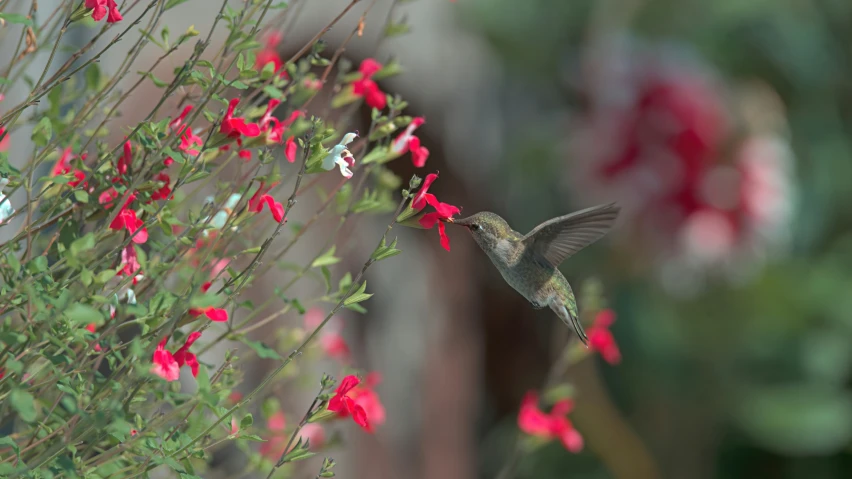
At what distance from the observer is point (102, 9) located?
83 centimetres

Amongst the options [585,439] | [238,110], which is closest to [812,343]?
[585,439]

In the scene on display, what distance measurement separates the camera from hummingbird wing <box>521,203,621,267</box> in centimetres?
119

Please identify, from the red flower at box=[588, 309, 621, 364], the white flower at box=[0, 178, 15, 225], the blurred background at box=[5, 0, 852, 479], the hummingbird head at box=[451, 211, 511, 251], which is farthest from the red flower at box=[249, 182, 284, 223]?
the blurred background at box=[5, 0, 852, 479]

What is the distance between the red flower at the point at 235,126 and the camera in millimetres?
872

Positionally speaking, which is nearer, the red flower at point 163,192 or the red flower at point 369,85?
the red flower at point 163,192

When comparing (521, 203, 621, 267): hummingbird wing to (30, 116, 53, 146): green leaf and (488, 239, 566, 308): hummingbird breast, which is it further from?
(30, 116, 53, 146): green leaf

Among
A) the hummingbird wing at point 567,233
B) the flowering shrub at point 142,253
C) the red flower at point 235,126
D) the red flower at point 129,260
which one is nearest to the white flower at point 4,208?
the flowering shrub at point 142,253

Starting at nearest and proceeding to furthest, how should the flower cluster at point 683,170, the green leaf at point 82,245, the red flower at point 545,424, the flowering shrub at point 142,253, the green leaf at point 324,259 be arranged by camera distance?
the green leaf at point 82,245
the flowering shrub at point 142,253
the green leaf at point 324,259
the red flower at point 545,424
the flower cluster at point 683,170

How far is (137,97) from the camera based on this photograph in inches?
95.8

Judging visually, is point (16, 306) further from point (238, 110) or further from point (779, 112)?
point (779, 112)

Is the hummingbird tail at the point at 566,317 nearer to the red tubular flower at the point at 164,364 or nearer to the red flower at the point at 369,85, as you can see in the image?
the red flower at the point at 369,85

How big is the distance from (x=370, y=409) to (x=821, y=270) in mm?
2242

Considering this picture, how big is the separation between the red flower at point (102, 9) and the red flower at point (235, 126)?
12 centimetres

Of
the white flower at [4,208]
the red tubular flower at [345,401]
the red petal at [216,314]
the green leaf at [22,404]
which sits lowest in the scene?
the red tubular flower at [345,401]
